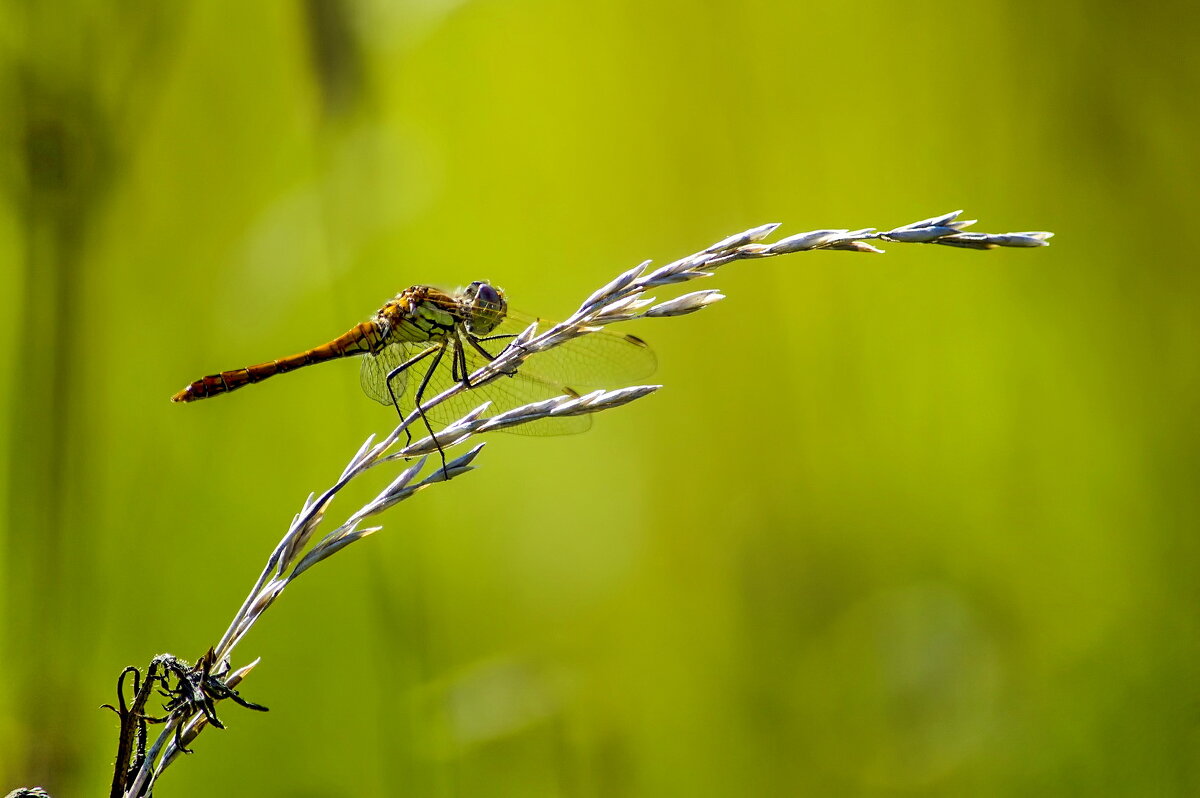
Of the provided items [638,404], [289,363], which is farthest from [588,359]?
[289,363]

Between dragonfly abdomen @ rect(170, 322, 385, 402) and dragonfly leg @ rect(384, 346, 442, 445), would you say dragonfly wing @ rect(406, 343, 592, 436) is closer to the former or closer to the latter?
dragonfly leg @ rect(384, 346, 442, 445)

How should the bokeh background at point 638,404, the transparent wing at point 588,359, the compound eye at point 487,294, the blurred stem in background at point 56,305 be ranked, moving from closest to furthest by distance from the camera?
the blurred stem in background at point 56,305, the bokeh background at point 638,404, the transparent wing at point 588,359, the compound eye at point 487,294

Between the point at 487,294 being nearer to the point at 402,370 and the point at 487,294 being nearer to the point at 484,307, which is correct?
the point at 484,307

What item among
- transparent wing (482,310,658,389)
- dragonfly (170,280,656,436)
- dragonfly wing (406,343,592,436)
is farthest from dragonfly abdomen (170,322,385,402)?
transparent wing (482,310,658,389)

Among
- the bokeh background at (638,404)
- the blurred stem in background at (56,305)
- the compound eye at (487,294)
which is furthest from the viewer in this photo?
the compound eye at (487,294)

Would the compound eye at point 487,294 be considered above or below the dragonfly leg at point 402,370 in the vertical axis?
above

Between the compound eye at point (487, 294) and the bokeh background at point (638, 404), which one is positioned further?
the compound eye at point (487, 294)

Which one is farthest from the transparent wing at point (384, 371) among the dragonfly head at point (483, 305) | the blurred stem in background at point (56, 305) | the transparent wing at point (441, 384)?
the blurred stem in background at point (56, 305)

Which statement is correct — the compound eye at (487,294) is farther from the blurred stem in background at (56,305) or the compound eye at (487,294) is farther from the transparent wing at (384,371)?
the blurred stem in background at (56,305)
